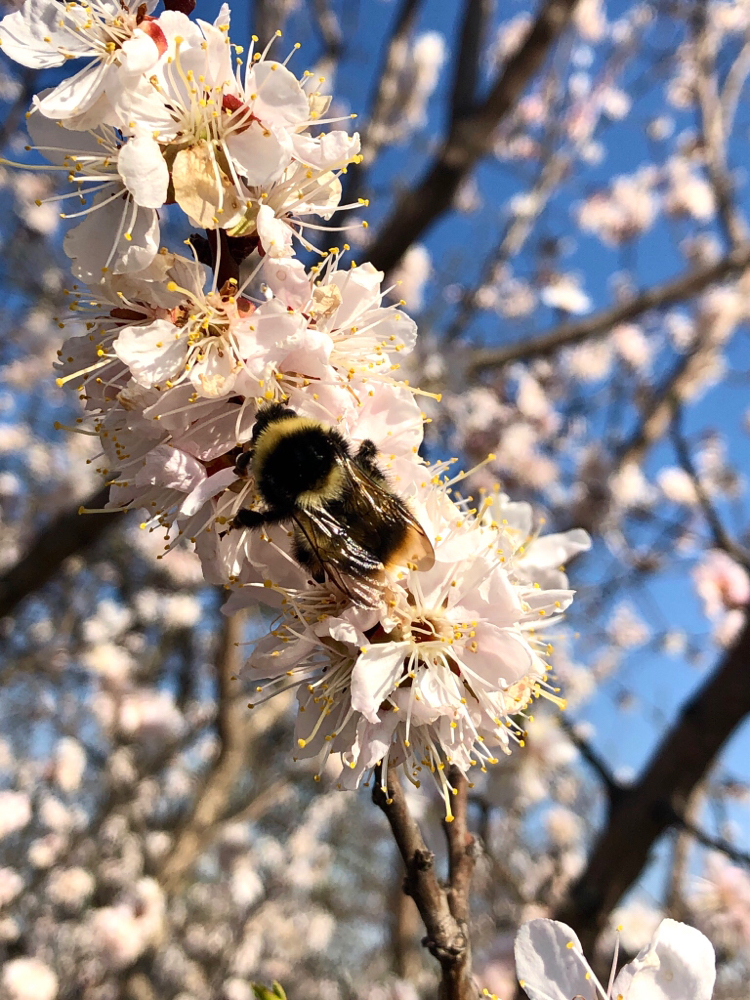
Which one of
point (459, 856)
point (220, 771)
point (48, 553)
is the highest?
point (459, 856)

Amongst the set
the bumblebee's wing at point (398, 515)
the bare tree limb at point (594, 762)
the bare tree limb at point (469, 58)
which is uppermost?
the bare tree limb at point (469, 58)

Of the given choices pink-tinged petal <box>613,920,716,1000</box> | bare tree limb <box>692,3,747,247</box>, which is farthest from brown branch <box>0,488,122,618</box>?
bare tree limb <box>692,3,747,247</box>

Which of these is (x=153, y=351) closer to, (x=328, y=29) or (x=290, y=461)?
(x=290, y=461)

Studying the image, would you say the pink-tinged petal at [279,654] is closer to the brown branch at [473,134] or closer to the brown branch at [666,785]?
the brown branch at [666,785]

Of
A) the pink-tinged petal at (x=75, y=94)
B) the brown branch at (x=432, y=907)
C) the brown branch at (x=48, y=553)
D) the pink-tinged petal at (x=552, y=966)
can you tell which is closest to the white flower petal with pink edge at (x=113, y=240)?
the pink-tinged petal at (x=75, y=94)

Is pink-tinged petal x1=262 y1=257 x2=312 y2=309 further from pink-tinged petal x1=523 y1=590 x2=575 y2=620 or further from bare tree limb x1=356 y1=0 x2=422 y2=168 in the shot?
bare tree limb x1=356 y1=0 x2=422 y2=168

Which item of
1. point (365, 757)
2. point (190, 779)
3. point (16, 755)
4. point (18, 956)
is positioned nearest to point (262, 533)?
point (365, 757)

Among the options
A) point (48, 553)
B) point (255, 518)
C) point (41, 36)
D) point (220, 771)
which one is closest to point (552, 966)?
point (255, 518)
